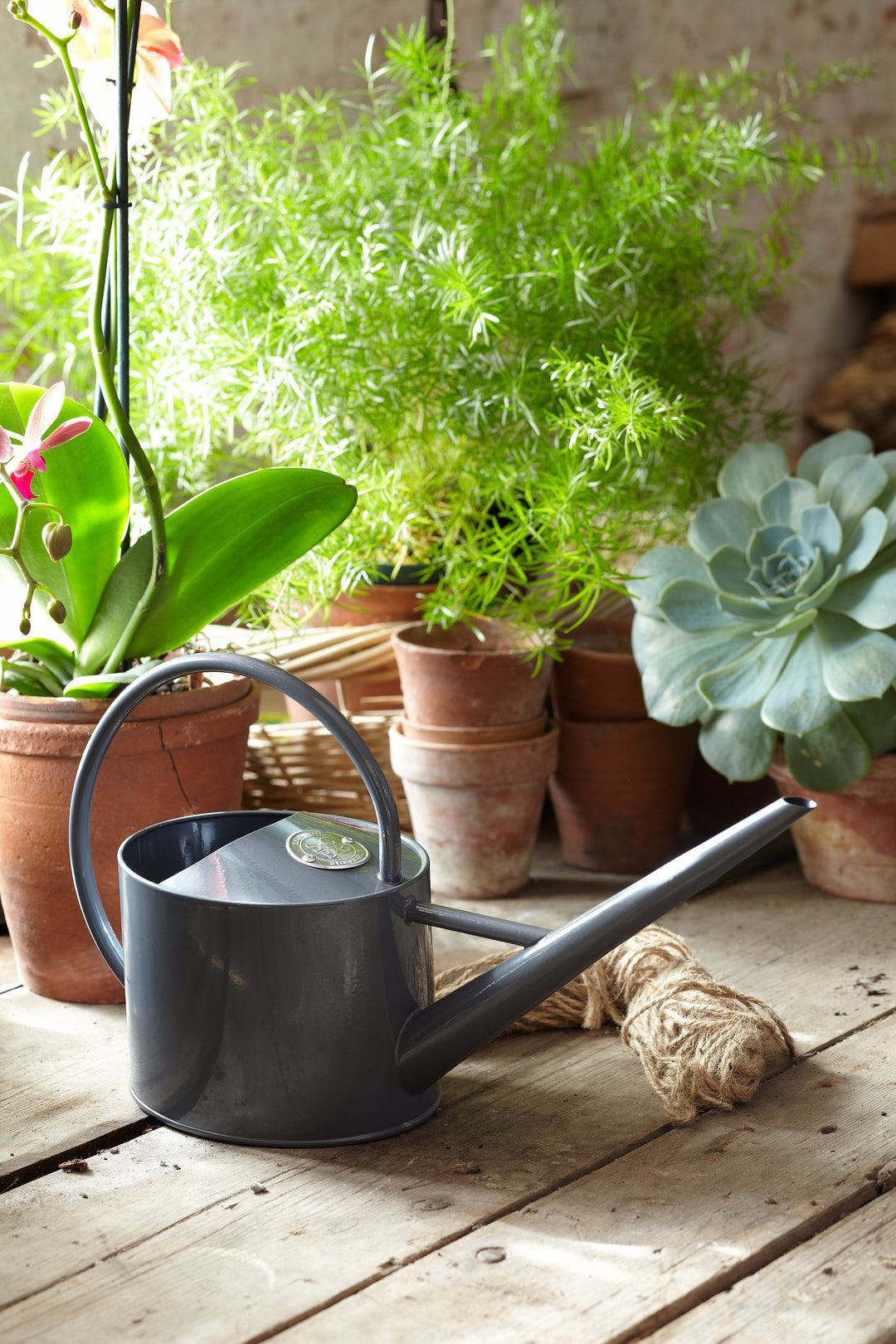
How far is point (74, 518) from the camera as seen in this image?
0.96 meters

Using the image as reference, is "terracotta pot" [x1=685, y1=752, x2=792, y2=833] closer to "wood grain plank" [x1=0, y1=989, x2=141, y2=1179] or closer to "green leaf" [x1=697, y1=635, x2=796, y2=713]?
"green leaf" [x1=697, y1=635, x2=796, y2=713]

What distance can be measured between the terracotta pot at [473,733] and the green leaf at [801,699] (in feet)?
0.76

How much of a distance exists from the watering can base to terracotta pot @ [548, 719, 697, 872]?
0.53 meters

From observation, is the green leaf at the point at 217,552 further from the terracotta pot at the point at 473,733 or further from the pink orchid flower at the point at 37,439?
the terracotta pot at the point at 473,733

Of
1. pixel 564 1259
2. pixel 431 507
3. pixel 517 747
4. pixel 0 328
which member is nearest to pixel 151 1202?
pixel 564 1259

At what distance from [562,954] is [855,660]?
1.67ft

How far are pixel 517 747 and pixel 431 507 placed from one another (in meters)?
0.27

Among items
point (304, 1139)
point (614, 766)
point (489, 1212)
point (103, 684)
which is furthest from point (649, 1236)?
point (614, 766)

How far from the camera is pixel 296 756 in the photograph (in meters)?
1.28

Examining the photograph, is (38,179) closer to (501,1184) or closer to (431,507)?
(431,507)

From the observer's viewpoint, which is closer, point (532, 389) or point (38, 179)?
point (532, 389)

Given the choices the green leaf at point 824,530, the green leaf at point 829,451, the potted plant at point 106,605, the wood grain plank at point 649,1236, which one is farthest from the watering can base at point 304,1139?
the green leaf at point 829,451

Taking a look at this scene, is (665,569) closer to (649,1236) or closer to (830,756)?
(830,756)

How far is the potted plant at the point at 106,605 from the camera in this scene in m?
0.94
